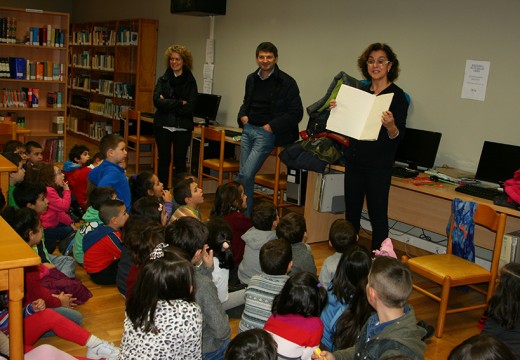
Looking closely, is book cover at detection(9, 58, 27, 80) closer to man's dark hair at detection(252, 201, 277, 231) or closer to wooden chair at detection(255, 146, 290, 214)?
wooden chair at detection(255, 146, 290, 214)

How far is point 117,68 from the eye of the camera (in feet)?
29.3

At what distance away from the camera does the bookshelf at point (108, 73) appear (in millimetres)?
8539

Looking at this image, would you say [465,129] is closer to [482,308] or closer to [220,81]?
[482,308]

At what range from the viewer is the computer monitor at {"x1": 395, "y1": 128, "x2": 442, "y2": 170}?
448 centimetres

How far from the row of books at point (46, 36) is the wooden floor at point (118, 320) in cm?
380

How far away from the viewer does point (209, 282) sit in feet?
8.09

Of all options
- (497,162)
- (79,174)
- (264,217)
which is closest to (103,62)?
(79,174)

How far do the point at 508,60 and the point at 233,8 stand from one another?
3.68 metres

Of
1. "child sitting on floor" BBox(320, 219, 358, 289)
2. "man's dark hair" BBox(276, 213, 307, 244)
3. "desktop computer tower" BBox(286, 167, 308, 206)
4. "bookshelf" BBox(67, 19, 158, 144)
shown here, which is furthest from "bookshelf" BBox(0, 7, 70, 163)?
"child sitting on floor" BBox(320, 219, 358, 289)

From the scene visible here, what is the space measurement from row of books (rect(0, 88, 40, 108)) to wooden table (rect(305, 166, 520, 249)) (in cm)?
382

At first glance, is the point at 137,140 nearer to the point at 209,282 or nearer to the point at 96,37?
the point at 96,37

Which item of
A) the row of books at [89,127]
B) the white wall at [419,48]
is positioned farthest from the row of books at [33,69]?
the row of books at [89,127]

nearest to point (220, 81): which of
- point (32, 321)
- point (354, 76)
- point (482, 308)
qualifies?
point (354, 76)

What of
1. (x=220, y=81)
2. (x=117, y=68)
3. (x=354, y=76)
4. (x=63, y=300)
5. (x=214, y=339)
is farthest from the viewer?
(x=117, y=68)
